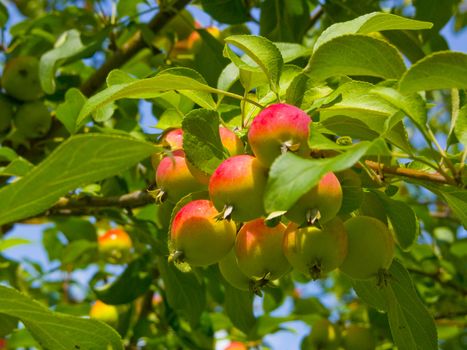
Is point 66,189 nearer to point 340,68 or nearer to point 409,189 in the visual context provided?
point 340,68

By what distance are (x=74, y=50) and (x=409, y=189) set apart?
1.95m

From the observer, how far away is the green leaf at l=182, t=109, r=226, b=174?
92cm

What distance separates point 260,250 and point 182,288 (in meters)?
0.77

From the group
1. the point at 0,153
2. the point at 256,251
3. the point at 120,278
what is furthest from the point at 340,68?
the point at 120,278

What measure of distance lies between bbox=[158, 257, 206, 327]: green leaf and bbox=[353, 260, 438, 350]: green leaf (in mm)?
659

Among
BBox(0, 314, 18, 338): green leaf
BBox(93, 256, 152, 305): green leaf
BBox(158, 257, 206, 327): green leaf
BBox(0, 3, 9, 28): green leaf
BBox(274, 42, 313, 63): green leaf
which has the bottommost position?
BBox(93, 256, 152, 305): green leaf

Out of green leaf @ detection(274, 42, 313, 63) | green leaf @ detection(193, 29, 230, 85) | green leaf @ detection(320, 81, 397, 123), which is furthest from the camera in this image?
green leaf @ detection(193, 29, 230, 85)

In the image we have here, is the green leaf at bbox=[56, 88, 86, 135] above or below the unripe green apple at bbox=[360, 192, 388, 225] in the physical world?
above

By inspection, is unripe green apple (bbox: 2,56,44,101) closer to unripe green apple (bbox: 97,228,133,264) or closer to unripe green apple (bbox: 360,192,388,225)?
unripe green apple (bbox: 97,228,133,264)

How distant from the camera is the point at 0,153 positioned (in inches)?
56.0

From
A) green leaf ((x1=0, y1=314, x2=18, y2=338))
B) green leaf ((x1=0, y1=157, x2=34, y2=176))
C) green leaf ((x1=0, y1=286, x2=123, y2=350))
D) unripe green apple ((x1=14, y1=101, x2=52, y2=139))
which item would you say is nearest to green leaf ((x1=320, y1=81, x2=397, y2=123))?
green leaf ((x1=0, y1=286, x2=123, y2=350))

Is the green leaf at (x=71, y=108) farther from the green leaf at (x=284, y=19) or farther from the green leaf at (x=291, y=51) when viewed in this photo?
the green leaf at (x=284, y=19)

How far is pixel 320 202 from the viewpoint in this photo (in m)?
0.81

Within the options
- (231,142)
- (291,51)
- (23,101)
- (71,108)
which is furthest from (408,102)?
(23,101)
